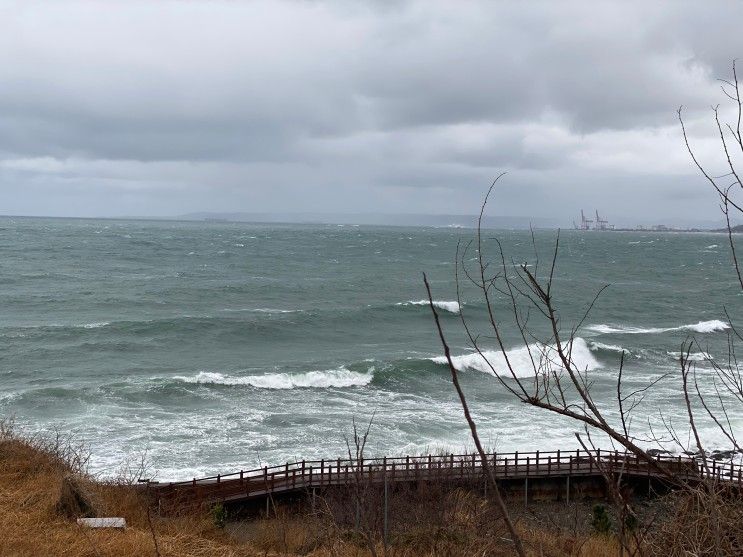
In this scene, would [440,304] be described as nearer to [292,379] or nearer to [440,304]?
[440,304]

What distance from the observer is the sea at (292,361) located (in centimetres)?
2653

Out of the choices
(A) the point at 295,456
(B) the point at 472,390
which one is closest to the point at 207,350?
(B) the point at 472,390

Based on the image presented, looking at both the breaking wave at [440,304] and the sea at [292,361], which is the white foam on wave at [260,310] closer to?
the sea at [292,361]

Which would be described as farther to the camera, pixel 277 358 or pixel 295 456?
pixel 277 358

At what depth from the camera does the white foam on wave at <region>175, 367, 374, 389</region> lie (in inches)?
1398

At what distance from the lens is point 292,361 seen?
41.4 m

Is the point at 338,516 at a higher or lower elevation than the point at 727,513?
lower

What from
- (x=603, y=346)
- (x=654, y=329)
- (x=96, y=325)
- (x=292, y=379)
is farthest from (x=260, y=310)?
(x=654, y=329)

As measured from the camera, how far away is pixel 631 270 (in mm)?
116062

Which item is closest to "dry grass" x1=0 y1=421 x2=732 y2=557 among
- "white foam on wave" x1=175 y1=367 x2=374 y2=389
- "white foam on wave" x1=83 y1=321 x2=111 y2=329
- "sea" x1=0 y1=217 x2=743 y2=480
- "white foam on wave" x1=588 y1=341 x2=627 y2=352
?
"sea" x1=0 y1=217 x2=743 y2=480

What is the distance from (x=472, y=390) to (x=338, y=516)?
21772mm

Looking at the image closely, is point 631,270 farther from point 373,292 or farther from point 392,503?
point 392,503

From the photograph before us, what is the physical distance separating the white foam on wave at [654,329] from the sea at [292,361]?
251 millimetres

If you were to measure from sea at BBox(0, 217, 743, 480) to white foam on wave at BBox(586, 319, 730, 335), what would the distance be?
251mm
